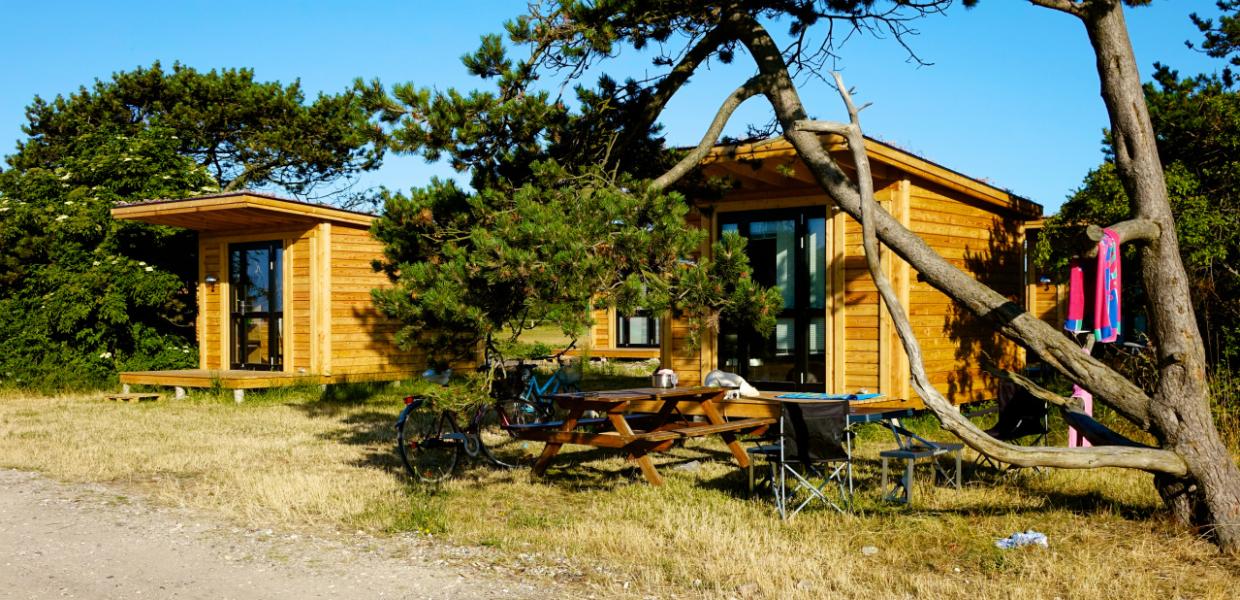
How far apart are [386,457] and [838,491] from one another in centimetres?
400

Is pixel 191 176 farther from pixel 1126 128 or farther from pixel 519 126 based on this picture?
pixel 1126 128

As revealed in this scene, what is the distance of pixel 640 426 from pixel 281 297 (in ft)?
29.0

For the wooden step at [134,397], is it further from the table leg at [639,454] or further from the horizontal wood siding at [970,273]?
the horizontal wood siding at [970,273]

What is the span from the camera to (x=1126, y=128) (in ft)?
19.4

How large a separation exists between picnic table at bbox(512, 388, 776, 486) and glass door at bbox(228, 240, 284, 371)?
28.0 ft

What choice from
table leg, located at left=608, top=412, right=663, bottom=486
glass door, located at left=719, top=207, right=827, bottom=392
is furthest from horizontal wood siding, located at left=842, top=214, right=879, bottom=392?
table leg, located at left=608, top=412, right=663, bottom=486

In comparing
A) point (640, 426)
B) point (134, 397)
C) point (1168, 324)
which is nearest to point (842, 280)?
point (640, 426)

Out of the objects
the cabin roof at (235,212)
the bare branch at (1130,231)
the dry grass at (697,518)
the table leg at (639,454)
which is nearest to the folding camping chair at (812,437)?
the dry grass at (697,518)

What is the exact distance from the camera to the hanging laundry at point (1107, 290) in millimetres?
5066

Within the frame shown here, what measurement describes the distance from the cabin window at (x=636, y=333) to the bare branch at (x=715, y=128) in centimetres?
1480

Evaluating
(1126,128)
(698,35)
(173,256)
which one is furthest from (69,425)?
(1126,128)

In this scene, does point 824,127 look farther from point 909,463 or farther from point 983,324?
point 983,324

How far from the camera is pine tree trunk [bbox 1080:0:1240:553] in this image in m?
5.45

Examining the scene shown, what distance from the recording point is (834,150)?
9.51 m
